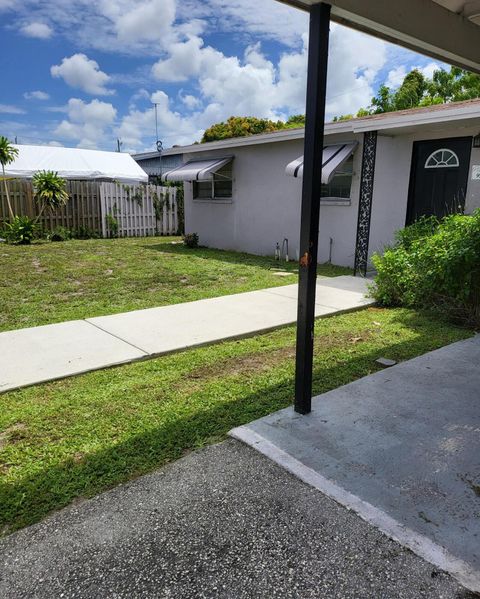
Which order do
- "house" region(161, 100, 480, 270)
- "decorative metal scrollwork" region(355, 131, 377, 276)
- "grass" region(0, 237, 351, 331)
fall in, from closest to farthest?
"grass" region(0, 237, 351, 331) < "house" region(161, 100, 480, 270) < "decorative metal scrollwork" region(355, 131, 377, 276)

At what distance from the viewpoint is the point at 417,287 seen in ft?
20.4

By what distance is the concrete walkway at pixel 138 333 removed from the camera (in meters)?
4.19

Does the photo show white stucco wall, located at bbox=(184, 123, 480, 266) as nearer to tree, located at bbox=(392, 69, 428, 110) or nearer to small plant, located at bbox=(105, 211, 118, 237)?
small plant, located at bbox=(105, 211, 118, 237)

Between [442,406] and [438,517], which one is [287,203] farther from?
[438,517]

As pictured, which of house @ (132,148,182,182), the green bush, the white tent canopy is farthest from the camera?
house @ (132,148,182,182)

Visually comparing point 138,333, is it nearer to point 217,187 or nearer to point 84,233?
point 217,187

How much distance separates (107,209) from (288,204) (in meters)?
8.25

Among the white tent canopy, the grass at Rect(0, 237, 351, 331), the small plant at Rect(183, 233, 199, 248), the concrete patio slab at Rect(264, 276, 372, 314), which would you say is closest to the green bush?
the concrete patio slab at Rect(264, 276, 372, 314)

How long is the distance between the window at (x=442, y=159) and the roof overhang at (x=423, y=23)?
4.26 m

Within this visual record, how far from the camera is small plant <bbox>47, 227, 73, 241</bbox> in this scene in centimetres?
1518

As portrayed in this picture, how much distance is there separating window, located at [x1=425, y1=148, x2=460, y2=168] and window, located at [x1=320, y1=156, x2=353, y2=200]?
1.68m

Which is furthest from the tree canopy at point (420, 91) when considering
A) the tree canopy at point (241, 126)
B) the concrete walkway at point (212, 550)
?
the concrete walkway at point (212, 550)

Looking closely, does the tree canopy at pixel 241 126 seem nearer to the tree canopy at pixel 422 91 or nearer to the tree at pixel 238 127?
the tree at pixel 238 127

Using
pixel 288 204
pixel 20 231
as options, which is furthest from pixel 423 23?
pixel 20 231
